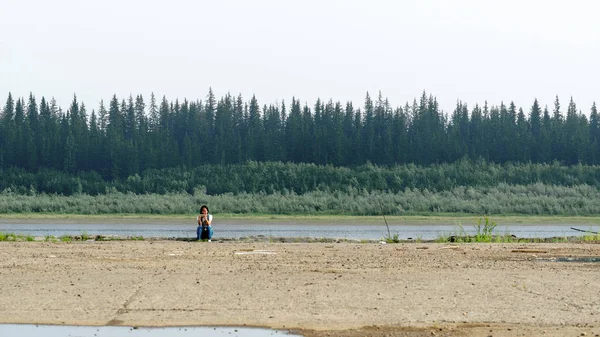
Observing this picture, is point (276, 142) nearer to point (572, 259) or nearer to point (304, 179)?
point (304, 179)

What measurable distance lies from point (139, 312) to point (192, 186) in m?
76.8

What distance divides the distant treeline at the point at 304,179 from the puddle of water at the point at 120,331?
67.8 meters

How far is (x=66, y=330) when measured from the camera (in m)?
12.5

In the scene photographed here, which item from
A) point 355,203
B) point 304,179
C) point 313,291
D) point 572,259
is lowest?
point 313,291

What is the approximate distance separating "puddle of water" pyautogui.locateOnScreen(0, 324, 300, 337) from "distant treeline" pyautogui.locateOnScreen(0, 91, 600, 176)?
78.1 m

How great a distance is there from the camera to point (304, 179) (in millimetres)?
89000

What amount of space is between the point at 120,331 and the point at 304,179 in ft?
251

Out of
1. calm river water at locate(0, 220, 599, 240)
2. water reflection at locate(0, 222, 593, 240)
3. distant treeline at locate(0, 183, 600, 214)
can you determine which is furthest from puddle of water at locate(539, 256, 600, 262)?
distant treeline at locate(0, 183, 600, 214)

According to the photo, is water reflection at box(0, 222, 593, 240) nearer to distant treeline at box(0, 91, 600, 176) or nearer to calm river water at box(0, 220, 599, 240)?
calm river water at box(0, 220, 599, 240)

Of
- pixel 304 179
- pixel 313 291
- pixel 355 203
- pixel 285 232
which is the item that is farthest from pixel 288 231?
pixel 304 179

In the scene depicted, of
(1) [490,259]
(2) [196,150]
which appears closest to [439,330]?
(1) [490,259]

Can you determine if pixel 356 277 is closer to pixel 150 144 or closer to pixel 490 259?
pixel 490 259

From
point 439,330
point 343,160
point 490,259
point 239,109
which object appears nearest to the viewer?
point 439,330

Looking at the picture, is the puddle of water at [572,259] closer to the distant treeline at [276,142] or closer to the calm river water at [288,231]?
the calm river water at [288,231]
